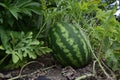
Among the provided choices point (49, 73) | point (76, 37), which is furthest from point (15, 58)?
point (76, 37)

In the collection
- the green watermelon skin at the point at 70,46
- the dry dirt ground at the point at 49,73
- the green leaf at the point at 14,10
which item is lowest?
the dry dirt ground at the point at 49,73

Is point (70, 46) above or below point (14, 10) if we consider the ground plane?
below

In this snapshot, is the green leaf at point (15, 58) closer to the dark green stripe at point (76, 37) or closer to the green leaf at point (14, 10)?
the green leaf at point (14, 10)

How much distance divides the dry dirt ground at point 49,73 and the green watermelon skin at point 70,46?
1.8 inches

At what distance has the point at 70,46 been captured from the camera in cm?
156

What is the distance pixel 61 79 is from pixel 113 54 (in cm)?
30

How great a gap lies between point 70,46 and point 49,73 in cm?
19

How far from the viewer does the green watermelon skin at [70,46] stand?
61.4 inches

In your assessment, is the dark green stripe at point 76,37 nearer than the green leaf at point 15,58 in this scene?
No

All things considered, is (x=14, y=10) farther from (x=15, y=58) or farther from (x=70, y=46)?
(x=70, y=46)

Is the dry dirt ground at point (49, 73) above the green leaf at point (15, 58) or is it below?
below

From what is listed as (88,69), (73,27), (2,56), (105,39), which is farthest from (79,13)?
(2,56)

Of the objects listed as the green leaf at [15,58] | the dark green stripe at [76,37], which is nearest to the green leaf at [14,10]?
the green leaf at [15,58]

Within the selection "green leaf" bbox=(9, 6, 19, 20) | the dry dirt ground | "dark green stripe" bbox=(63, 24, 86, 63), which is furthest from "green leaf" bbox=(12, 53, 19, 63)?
"dark green stripe" bbox=(63, 24, 86, 63)
